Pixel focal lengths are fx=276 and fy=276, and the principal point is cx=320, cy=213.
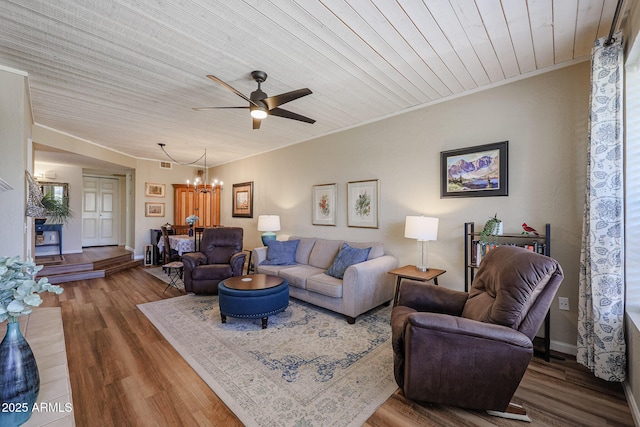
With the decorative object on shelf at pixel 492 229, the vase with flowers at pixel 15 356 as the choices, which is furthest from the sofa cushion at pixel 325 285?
the vase with flowers at pixel 15 356

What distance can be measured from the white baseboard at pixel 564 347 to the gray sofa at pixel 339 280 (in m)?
1.71

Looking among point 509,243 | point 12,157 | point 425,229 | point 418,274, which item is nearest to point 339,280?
point 418,274

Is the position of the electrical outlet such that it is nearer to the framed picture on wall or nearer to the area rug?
the area rug

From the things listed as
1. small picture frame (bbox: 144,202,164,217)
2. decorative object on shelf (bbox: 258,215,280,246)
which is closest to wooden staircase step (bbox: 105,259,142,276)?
small picture frame (bbox: 144,202,164,217)

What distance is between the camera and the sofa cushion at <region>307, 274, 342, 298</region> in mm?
3301

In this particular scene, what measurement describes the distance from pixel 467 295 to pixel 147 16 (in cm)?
331

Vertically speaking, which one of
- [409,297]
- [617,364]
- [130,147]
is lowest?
[617,364]

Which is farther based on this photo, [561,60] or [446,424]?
[561,60]

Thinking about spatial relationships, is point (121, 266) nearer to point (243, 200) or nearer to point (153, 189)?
point (153, 189)

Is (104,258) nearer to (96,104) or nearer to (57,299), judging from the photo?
(57,299)

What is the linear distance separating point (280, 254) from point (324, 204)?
1130 mm

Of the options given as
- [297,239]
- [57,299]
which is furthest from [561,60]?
[57,299]

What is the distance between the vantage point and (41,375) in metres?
1.06

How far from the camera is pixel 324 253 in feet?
14.1
